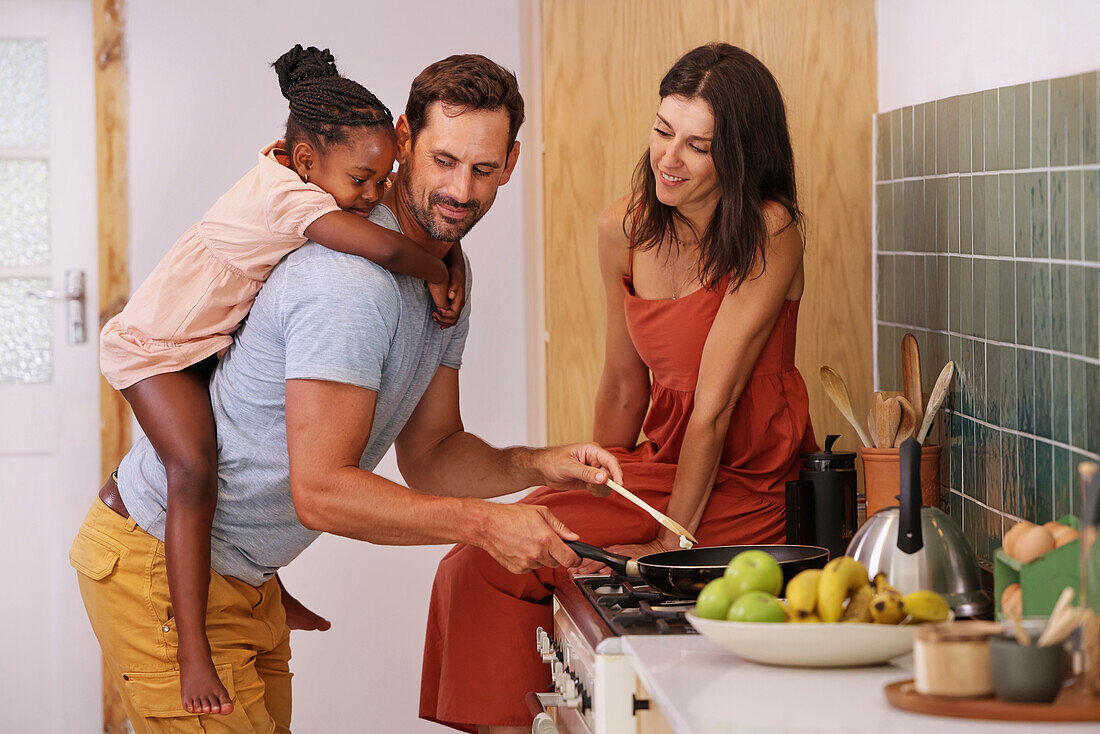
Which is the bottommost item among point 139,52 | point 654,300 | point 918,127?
point 654,300

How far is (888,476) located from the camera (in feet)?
6.25

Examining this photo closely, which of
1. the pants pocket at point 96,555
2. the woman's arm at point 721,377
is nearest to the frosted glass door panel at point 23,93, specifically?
the pants pocket at point 96,555

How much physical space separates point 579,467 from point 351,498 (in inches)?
15.6

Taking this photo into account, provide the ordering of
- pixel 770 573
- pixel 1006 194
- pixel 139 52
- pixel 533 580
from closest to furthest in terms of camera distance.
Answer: pixel 770 573 < pixel 1006 194 < pixel 533 580 < pixel 139 52

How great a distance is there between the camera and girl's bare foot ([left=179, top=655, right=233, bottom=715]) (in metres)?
1.72

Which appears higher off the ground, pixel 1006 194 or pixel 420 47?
pixel 420 47

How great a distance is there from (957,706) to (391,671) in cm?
251

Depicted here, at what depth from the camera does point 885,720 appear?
101 centimetres

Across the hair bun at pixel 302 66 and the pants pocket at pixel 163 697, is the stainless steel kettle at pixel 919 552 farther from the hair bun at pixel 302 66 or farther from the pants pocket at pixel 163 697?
the hair bun at pixel 302 66

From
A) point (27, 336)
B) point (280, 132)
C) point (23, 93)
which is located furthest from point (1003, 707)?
point (23, 93)

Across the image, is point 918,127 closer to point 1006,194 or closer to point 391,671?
point 1006,194

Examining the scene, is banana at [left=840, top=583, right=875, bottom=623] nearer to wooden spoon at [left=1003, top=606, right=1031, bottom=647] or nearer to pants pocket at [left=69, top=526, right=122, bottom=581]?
wooden spoon at [left=1003, top=606, right=1031, bottom=647]

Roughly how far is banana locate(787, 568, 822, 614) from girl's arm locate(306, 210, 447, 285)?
0.80 meters

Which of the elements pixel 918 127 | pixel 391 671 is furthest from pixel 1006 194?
pixel 391 671
